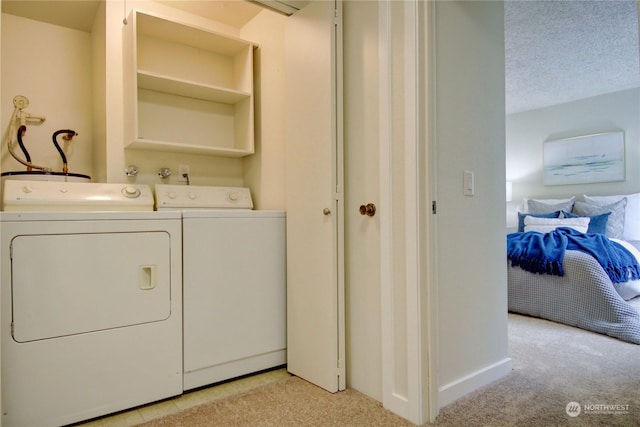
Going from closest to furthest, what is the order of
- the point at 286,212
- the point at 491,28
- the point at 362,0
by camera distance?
the point at 362,0
the point at 491,28
the point at 286,212

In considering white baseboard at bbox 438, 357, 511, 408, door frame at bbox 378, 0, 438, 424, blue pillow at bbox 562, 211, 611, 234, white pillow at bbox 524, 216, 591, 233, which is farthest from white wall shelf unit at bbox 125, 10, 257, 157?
blue pillow at bbox 562, 211, 611, 234

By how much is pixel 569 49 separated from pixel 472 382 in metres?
3.18

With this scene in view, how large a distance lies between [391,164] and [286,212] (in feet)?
2.50

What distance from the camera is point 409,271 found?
1646 millimetres

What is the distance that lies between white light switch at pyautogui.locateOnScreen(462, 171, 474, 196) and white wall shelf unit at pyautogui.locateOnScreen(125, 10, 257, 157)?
1.35 metres

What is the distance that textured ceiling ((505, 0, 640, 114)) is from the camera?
2.88 meters

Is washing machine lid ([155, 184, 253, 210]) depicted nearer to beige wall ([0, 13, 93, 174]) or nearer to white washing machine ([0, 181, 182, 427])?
white washing machine ([0, 181, 182, 427])

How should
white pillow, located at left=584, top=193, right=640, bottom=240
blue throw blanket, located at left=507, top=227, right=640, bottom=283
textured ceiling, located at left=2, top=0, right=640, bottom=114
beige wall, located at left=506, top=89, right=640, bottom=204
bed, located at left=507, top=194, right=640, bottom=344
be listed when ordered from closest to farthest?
1. textured ceiling, located at left=2, top=0, right=640, bottom=114
2. bed, located at left=507, top=194, right=640, bottom=344
3. blue throw blanket, located at left=507, top=227, right=640, bottom=283
4. white pillow, located at left=584, top=193, right=640, bottom=240
5. beige wall, located at left=506, top=89, right=640, bottom=204

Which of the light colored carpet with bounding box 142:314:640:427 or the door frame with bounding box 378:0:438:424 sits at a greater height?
the door frame with bounding box 378:0:438:424

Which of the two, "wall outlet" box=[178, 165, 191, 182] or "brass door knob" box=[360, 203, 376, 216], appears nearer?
"brass door knob" box=[360, 203, 376, 216]

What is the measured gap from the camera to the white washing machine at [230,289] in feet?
6.50

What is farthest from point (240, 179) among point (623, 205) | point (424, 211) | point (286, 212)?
point (623, 205)

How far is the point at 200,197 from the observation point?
8.08 feet

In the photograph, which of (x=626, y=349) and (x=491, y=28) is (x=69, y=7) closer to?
(x=491, y=28)
